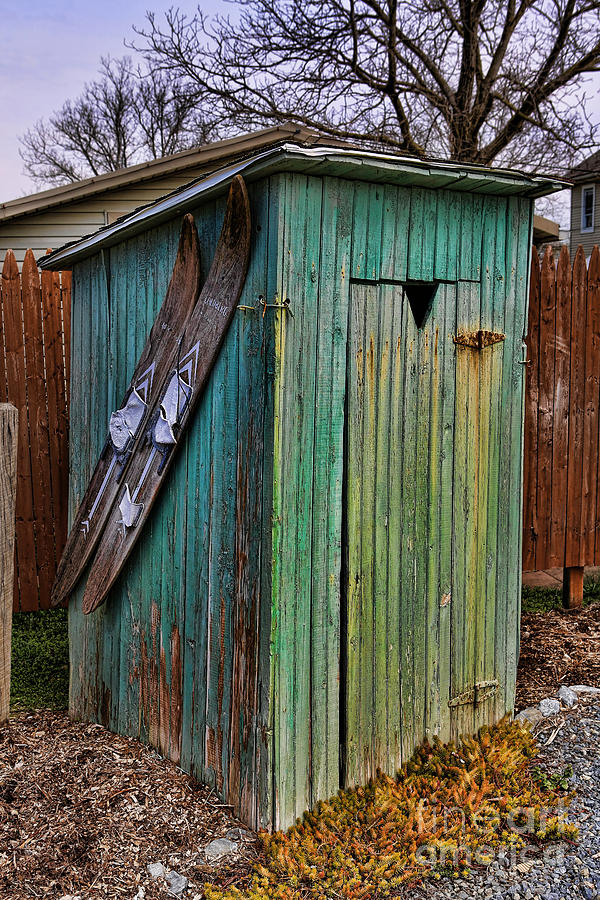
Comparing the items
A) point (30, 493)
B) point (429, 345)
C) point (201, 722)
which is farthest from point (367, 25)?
point (201, 722)

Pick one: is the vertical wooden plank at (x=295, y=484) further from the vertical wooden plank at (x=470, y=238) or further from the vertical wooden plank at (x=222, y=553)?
the vertical wooden plank at (x=470, y=238)

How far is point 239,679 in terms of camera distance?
329 centimetres

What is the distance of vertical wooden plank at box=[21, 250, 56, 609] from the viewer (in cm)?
622

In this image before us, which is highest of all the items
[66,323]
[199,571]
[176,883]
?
[66,323]

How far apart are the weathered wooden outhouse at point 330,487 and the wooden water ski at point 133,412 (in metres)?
0.15

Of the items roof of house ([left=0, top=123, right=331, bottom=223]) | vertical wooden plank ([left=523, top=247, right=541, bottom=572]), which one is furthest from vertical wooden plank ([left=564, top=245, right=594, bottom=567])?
roof of house ([left=0, top=123, right=331, bottom=223])

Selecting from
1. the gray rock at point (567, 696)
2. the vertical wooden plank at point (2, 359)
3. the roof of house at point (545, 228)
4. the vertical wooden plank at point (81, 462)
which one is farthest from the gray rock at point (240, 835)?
the roof of house at point (545, 228)

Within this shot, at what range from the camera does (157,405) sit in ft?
12.2

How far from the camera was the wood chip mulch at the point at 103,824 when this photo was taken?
3.00 m

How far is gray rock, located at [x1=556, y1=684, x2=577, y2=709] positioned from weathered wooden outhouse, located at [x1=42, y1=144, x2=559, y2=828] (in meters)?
0.46

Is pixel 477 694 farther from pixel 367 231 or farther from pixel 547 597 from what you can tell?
pixel 547 597

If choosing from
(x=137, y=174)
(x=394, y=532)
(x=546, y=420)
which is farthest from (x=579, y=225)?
(x=394, y=532)

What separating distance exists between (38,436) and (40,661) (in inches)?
70.1

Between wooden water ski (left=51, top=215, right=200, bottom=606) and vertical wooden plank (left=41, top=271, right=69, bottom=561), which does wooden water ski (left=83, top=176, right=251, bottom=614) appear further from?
vertical wooden plank (left=41, top=271, right=69, bottom=561)
